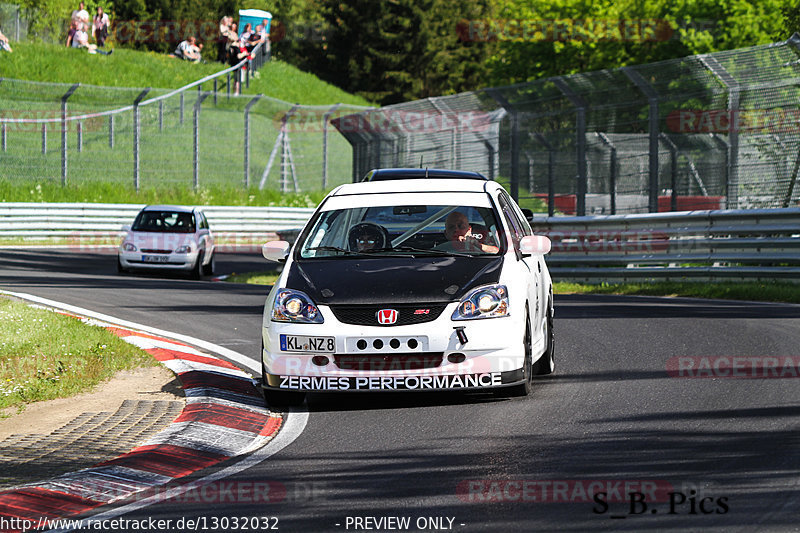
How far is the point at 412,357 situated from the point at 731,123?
11.9 metres

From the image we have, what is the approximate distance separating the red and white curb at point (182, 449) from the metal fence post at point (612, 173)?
1290 centimetres

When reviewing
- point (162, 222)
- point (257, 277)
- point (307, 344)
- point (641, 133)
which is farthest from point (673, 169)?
point (307, 344)

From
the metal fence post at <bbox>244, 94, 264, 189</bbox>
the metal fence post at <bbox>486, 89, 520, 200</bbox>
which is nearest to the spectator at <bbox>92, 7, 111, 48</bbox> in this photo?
the metal fence post at <bbox>244, 94, 264, 189</bbox>

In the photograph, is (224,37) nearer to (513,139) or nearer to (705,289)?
(513,139)

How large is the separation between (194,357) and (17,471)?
4.30 meters

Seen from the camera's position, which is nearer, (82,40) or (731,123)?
(731,123)

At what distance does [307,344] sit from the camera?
8.18 meters

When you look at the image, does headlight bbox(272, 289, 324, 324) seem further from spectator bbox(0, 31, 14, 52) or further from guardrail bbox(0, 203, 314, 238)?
spectator bbox(0, 31, 14, 52)

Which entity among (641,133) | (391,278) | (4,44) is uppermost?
(4,44)

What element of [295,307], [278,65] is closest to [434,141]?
[295,307]

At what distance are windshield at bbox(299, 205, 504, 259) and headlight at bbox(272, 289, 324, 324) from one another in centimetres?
73

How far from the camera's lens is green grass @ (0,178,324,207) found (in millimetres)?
→ 35688

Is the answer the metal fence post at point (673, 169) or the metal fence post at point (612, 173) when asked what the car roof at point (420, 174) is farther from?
the metal fence post at point (612, 173)

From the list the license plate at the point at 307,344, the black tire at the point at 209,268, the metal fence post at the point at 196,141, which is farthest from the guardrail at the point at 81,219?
the license plate at the point at 307,344
